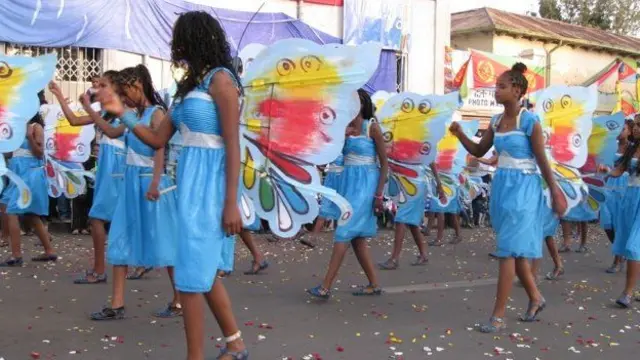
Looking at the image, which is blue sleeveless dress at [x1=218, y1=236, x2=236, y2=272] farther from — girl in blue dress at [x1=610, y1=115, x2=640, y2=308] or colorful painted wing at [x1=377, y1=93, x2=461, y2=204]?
colorful painted wing at [x1=377, y1=93, x2=461, y2=204]

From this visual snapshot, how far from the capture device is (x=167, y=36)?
1364 centimetres

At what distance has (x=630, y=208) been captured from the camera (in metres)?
6.86

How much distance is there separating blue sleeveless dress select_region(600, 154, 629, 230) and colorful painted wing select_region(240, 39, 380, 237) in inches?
137

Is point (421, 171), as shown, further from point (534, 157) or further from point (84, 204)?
point (84, 204)

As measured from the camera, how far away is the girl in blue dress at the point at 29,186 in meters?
7.86

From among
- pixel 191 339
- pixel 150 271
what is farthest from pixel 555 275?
pixel 191 339

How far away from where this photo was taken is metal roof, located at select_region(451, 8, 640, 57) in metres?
23.4

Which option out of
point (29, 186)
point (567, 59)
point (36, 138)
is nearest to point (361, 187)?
point (36, 138)

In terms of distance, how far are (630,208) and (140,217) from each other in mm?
4184

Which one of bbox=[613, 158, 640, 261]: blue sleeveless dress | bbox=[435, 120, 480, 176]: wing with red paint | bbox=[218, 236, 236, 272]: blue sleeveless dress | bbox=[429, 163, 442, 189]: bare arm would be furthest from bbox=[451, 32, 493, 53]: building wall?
bbox=[218, 236, 236, 272]: blue sleeveless dress

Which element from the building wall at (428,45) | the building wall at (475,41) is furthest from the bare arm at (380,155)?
the building wall at (475,41)

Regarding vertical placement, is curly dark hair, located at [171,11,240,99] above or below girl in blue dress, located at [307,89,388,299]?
above

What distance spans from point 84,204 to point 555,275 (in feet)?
23.0

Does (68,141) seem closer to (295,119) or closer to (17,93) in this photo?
(17,93)
